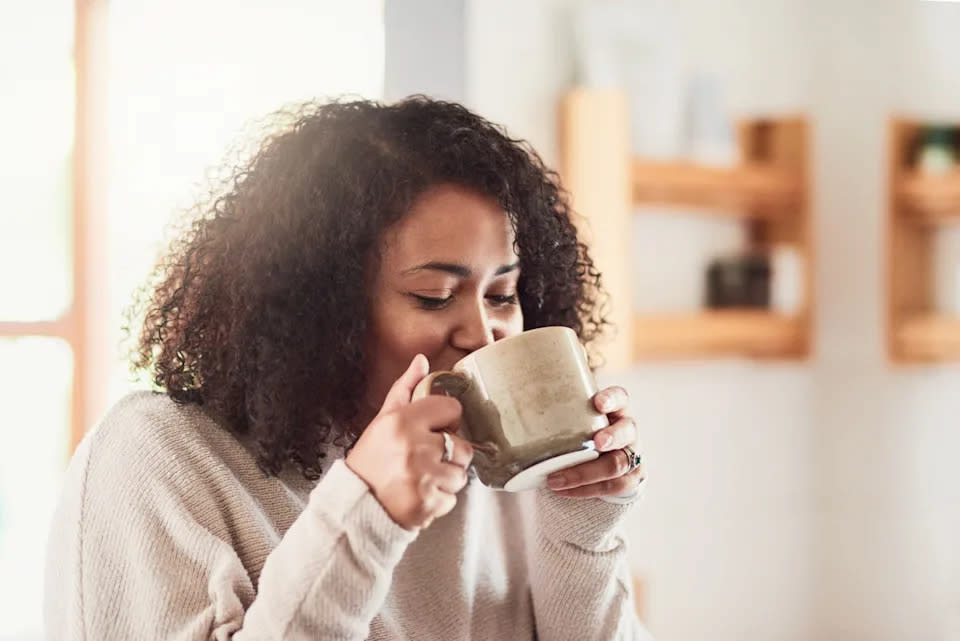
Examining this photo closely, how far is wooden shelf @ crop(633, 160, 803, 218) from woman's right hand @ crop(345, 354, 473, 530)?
1.41 m

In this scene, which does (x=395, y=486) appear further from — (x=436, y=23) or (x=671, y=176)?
(x=671, y=176)

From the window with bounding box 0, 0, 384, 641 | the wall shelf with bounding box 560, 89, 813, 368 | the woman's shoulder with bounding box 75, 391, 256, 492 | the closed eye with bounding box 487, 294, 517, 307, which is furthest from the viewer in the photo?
the wall shelf with bounding box 560, 89, 813, 368

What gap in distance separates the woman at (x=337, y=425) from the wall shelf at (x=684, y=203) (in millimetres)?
733

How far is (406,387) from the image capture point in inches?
32.0

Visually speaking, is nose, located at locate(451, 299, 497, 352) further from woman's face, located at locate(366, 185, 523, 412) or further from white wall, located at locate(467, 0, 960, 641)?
white wall, located at locate(467, 0, 960, 641)

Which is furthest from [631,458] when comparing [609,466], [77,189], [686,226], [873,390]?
[873,390]

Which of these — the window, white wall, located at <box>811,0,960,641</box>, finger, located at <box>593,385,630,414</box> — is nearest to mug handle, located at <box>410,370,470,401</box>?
finger, located at <box>593,385,630,414</box>

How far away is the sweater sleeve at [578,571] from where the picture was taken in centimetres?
105

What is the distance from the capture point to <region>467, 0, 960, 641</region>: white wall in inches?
94.3

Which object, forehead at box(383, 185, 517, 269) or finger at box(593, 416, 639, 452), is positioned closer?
finger at box(593, 416, 639, 452)

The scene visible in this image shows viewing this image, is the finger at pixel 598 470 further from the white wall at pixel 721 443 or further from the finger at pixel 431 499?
the white wall at pixel 721 443

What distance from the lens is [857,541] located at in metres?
2.61

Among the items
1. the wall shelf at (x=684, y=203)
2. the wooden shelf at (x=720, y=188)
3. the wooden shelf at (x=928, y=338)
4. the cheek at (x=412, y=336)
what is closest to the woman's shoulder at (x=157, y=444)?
the cheek at (x=412, y=336)

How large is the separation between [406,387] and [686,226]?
5.56 feet
